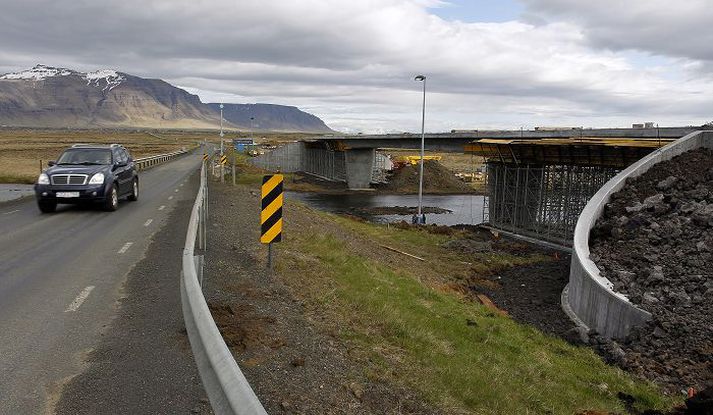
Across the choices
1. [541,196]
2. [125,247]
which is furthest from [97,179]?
[541,196]

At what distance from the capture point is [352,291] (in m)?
10.4

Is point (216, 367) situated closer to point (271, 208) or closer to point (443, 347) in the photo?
point (443, 347)

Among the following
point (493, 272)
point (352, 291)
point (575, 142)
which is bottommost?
point (493, 272)

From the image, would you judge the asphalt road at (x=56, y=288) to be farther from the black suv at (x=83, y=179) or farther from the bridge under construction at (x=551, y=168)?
the bridge under construction at (x=551, y=168)

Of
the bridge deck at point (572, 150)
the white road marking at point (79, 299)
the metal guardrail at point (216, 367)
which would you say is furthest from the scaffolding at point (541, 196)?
the metal guardrail at point (216, 367)

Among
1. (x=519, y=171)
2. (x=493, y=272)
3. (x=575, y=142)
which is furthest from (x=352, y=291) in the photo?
(x=519, y=171)

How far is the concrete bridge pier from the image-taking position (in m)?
69.1

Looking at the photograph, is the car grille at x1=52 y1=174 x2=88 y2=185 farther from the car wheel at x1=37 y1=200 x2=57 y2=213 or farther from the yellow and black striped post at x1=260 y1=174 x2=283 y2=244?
the yellow and black striped post at x1=260 y1=174 x2=283 y2=244

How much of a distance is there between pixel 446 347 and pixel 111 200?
12.7 m

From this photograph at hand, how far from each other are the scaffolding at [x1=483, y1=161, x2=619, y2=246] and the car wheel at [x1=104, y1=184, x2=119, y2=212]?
73.0 feet

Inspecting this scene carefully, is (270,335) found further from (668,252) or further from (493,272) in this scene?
(493,272)

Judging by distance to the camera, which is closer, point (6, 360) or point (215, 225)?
point (6, 360)

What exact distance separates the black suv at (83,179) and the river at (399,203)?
2578 centimetres

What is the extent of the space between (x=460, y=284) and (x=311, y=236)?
19.1 ft
